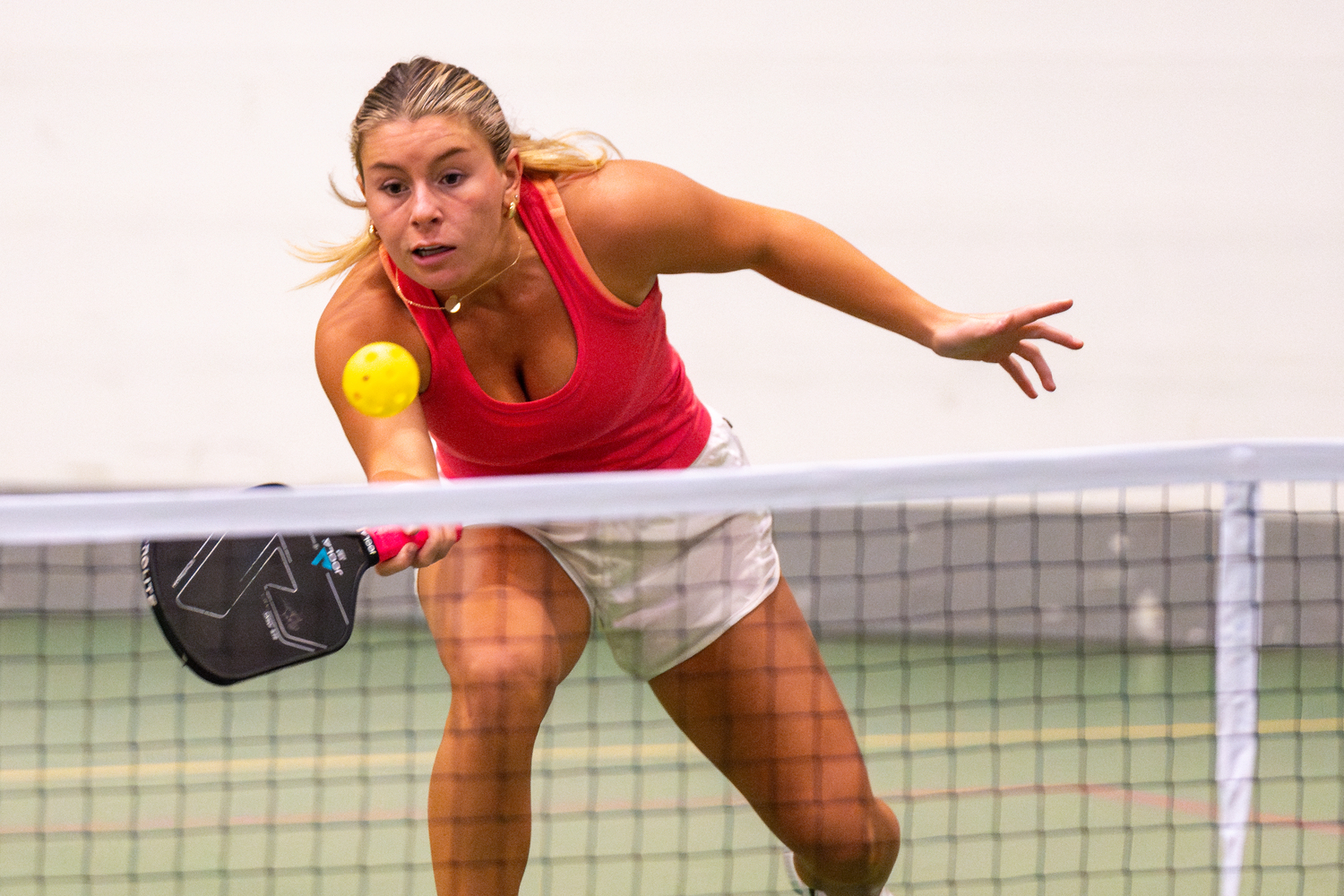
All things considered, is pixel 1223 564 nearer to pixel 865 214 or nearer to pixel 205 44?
pixel 865 214

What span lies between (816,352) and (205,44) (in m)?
2.77

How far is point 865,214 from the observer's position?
5.60 m

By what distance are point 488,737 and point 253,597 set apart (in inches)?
15.5

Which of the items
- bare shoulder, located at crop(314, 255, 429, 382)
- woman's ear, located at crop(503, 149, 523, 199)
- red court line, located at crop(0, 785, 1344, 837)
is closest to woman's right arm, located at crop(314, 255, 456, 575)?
bare shoulder, located at crop(314, 255, 429, 382)

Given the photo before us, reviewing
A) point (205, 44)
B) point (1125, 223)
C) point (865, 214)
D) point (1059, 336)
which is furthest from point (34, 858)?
point (1125, 223)

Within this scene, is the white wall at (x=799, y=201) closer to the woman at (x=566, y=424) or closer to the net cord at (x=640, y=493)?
the woman at (x=566, y=424)

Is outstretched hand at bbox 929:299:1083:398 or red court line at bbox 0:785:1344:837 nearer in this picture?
outstretched hand at bbox 929:299:1083:398

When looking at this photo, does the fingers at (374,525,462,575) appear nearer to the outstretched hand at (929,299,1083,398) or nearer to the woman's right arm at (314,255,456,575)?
the woman's right arm at (314,255,456,575)

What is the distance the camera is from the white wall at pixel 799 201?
5.50m

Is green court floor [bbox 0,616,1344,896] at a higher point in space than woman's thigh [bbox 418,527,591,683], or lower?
lower

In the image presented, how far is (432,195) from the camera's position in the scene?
2053mm

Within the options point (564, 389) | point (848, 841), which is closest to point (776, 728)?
point (848, 841)

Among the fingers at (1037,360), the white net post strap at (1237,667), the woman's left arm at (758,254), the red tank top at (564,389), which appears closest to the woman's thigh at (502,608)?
the red tank top at (564,389)

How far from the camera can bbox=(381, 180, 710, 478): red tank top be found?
217 centimetres
